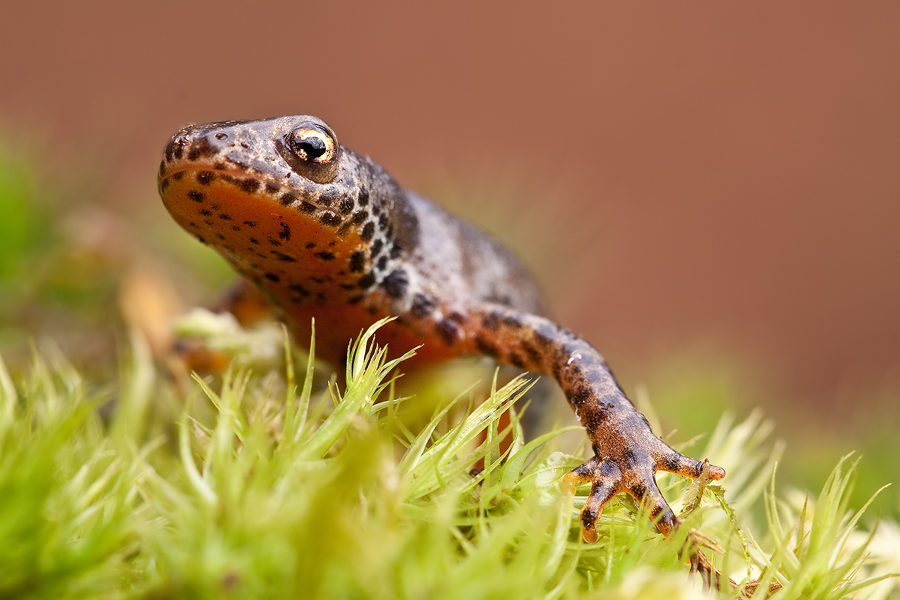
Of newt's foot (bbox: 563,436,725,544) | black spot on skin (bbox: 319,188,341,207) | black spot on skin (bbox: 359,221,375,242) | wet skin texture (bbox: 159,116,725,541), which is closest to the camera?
newt's foot (bbox: 563,436,725,544)

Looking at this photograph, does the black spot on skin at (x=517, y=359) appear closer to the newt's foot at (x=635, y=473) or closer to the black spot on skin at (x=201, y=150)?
the newt's foot at (x=635, y=473)

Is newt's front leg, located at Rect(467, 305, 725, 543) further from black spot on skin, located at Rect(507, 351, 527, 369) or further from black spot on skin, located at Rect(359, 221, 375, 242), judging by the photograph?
black spot on skin, located at Rect(359, 221, 375, 242)

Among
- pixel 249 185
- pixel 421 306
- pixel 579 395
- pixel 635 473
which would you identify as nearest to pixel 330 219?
pixel 249 185

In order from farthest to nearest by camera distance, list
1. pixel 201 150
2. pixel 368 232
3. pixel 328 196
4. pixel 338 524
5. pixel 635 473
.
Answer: pixel 368 232 → pixel 328 196 → pixel 201 150 → pixel 635 473 → pixel 338 524

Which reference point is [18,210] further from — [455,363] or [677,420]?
[677,420]

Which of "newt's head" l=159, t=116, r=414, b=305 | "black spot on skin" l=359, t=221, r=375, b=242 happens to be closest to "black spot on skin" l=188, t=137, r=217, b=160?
"newt's head" l=159, t=116, r=414, b=305

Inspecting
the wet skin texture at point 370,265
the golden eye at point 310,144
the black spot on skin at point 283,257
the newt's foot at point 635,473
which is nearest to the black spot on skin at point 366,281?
the wet skin texture at point 370,265

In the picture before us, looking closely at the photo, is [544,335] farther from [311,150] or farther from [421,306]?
[311,150]
